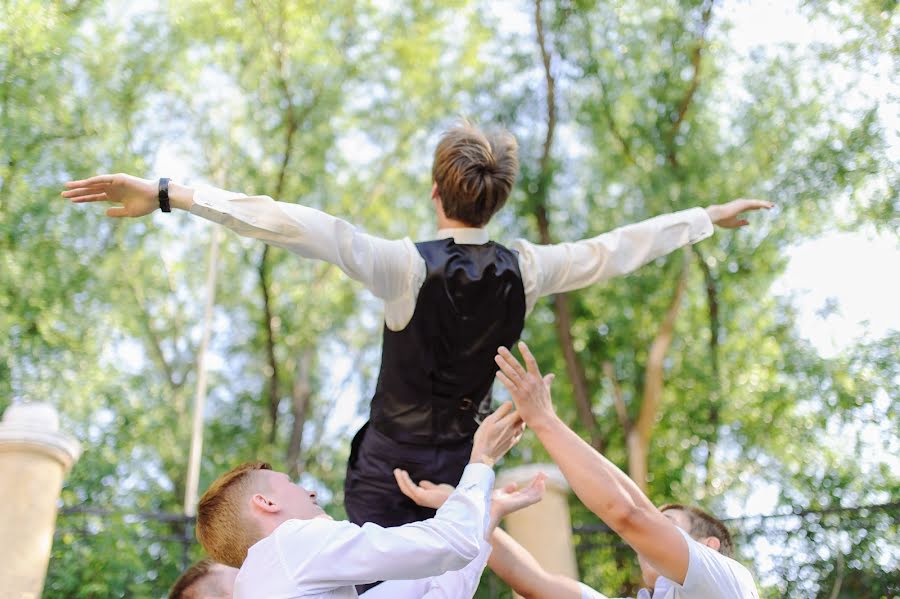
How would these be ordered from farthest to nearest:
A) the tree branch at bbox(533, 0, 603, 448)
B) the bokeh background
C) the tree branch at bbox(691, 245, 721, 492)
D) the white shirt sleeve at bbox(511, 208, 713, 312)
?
the tree branch at bbox(533, 0, 603, 448) → the tree branch at bbox(691, 245, 721, 492) → the bokeh background → the white shirt sleeve at bbox(511, 208, 713, 312)

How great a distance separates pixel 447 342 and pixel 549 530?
2.92m

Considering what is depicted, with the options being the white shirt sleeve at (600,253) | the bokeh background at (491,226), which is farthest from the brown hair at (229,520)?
the bokeh background at (491,226)

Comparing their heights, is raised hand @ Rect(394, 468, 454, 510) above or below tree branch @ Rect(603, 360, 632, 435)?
below

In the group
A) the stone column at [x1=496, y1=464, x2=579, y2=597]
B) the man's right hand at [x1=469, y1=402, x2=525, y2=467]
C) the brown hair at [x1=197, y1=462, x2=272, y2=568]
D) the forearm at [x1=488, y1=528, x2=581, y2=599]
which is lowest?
the stone column at [x1=496, y1=464, x2=579, y2=597]

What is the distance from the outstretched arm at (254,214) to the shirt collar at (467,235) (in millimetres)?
341

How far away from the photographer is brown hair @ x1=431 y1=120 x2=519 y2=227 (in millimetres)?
3051

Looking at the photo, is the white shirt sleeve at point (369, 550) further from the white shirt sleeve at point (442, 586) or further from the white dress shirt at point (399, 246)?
the white dress shirt at point (399, 246)

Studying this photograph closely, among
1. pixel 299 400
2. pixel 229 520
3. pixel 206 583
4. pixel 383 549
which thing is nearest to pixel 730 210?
pixel 383 549

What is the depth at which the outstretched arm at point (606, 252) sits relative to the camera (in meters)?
3.15

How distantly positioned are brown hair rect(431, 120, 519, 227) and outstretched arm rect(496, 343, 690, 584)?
831mm

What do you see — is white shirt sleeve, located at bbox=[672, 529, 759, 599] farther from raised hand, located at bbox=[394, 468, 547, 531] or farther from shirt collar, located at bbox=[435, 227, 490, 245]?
shirt collar, located at bbox=[435, 227, 490, 245]

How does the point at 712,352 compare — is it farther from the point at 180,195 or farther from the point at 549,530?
the point at 180,195

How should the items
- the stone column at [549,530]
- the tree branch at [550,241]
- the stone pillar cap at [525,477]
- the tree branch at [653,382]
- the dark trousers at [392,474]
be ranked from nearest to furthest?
the dark trousers at [392,474]
the stone pillar cap at [525,477]
the stone column at [549,530]
the tree branch at [653,382]
the tree branch at [550,241]

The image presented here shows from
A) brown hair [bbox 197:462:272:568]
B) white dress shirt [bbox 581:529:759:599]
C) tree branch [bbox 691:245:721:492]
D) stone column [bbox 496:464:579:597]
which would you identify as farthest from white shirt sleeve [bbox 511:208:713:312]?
tree branch [bbox 691:245:721:492]
